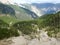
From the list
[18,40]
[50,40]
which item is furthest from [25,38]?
[50,40]

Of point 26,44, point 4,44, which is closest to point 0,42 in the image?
point 4,44

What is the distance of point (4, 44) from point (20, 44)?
13.1 m

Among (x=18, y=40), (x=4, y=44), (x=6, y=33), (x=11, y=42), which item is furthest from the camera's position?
(x=6, y=33)

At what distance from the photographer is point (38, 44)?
17000cm

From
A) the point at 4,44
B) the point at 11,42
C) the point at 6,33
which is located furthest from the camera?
the point at 6,33

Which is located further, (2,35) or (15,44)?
(2,35)

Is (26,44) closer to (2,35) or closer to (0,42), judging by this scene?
(0,42)

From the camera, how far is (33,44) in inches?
6609

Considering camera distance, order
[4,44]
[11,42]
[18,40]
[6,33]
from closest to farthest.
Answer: [4,44], [11,42], [18,40], [6,33]

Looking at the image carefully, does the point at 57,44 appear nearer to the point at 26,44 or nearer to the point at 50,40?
the point at 50,40

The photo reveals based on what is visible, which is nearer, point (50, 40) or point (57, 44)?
point (57, 44)

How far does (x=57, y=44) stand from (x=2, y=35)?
5088cm

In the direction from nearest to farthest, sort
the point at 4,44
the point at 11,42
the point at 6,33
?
the point at 4,44 < the point at 11,42 < the point at 6,33

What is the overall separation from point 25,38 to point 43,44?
94.6 ft
